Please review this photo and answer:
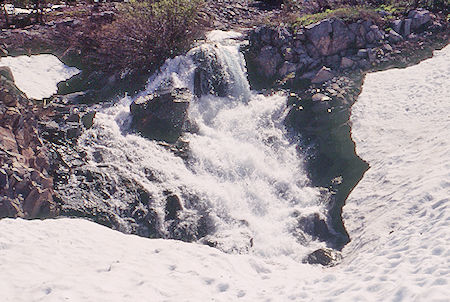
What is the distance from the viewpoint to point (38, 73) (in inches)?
640

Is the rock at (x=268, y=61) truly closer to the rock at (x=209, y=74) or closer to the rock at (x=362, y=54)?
the rock at (x=209, y=74)

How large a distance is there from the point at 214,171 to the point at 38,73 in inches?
335

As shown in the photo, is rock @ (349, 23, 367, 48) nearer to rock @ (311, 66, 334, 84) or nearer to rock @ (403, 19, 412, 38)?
rock @ (403, 19, 412, 38)

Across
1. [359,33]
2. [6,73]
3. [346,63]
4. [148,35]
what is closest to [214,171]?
[6,73]

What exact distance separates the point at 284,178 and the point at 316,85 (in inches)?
173

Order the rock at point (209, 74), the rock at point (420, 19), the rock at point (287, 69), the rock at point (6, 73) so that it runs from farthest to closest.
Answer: the rock at point (420, 19)
the rock at point (287, 69)
the rock at point (209, 74)
the rock at point (6, 73)

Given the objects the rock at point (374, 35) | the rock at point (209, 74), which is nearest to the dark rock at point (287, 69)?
the rock at point (209, 74)

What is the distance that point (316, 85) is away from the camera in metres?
15.6

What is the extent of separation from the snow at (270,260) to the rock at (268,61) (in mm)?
6721

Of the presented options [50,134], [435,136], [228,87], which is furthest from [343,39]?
[50,134]

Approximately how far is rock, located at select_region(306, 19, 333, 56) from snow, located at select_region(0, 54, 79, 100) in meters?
9.79

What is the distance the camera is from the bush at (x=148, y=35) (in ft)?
55.6

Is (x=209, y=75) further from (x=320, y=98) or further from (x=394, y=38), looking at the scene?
(x=394, y=38)

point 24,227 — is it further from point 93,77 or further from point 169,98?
point 93,77
